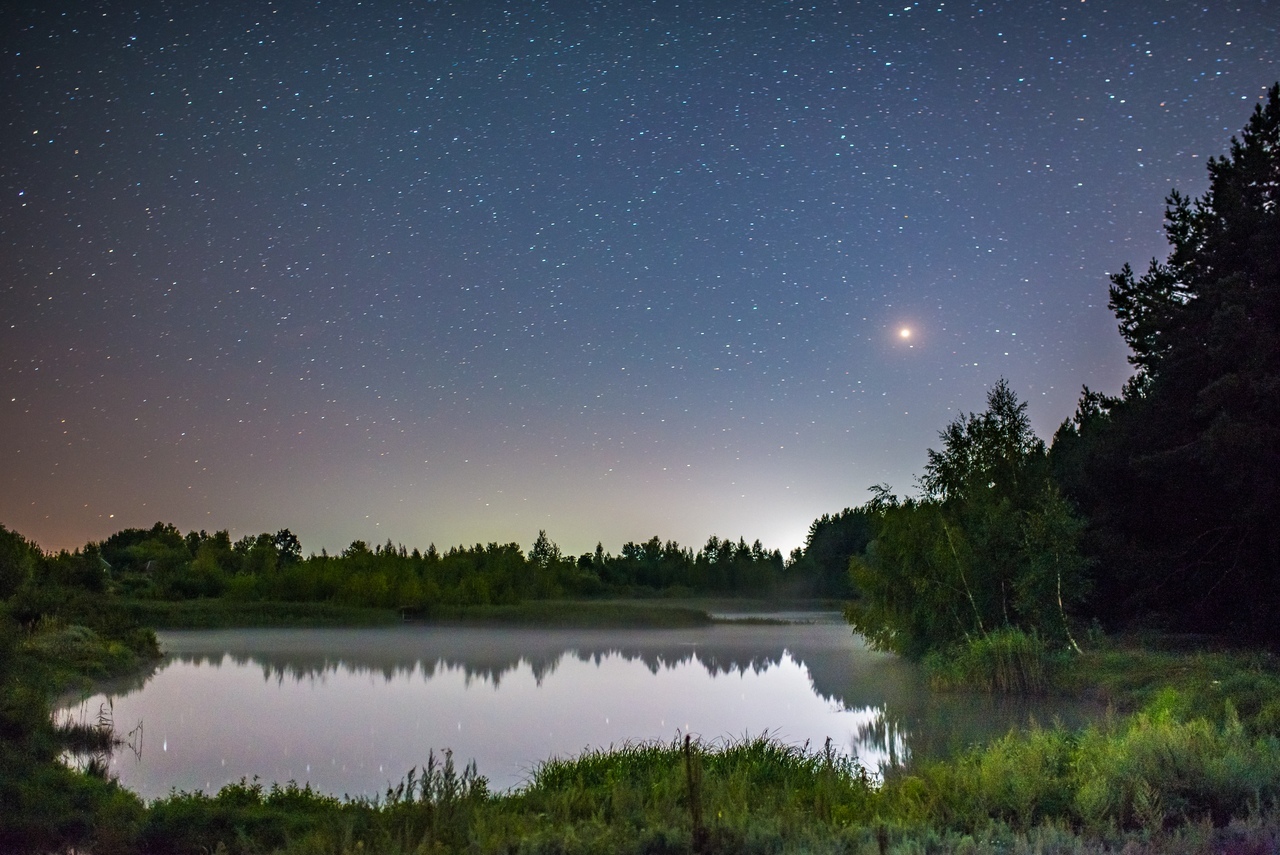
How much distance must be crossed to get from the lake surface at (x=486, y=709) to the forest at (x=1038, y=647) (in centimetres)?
133

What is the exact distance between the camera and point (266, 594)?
76.1 metres

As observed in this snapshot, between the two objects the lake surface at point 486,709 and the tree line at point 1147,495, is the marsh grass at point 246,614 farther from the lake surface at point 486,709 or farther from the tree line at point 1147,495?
the tree line at point 1147,495

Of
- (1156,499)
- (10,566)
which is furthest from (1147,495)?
(10,566)

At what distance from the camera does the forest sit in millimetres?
6961

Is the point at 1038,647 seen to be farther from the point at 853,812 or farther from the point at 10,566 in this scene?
the point at 10,566

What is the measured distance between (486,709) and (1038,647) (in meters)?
12.0

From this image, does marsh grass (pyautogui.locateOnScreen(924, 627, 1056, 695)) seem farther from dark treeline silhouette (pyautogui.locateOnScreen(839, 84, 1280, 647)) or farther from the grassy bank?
the grassy bank

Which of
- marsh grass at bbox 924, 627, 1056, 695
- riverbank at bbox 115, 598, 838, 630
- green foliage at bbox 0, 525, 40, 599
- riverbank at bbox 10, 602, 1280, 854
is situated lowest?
riverbank at bbox 115, 598, 838, 630

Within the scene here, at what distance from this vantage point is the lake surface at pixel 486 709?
1434cm

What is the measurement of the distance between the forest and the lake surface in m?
1.33

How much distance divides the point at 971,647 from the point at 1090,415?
91.8ft

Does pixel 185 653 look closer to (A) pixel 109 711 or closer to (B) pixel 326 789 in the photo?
(A) pixel 109 711

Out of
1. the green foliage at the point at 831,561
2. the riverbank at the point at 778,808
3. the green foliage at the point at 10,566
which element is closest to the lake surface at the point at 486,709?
the riverbank at the point at 778,808

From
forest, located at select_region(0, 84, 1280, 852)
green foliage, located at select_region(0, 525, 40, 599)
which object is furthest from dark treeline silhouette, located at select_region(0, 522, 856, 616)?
forest, located at select_region(0, 84, 1280, 852)
